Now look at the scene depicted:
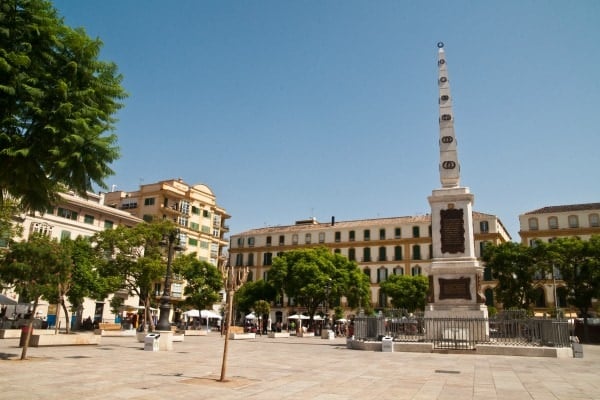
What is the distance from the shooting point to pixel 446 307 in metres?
21.8

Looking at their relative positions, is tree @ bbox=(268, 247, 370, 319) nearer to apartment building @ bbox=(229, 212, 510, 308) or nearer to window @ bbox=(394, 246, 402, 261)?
apartment building @ bbox=(229, 212, 510, 308)

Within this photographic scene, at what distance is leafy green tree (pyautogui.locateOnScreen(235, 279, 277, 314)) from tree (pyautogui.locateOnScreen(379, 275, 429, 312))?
14675 mm

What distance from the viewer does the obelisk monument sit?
71.3 ft

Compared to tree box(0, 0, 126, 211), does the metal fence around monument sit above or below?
below

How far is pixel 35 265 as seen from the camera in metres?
20.7

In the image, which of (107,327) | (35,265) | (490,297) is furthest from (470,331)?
(490,297)

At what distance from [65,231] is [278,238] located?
120 ft

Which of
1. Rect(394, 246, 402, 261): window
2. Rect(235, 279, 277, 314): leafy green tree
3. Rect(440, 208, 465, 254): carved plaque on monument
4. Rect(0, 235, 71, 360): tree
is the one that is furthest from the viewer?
Rect(394, 246, 402, 261): window

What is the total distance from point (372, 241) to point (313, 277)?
20.3m

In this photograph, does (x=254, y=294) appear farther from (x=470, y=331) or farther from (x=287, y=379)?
(x=287, y=379)

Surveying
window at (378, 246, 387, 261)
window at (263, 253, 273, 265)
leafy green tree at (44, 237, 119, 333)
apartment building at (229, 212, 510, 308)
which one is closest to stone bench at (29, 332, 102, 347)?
leafy green tree at (44, 237, 119, 333)

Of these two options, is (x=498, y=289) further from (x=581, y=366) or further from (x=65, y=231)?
(x=65, y=231)

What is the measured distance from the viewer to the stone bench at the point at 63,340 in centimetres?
1822

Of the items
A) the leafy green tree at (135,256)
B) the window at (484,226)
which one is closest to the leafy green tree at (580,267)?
the window at (484,226)
